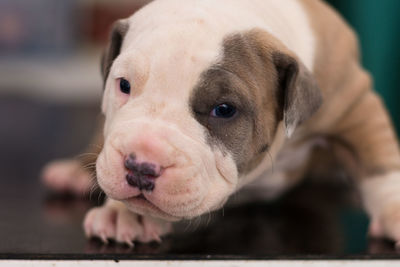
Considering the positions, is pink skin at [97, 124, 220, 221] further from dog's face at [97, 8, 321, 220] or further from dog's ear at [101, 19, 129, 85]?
dog's ear at [101, 19, 129, 85]

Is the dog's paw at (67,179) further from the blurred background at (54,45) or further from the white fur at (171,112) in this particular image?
the blurred background at (54,45)

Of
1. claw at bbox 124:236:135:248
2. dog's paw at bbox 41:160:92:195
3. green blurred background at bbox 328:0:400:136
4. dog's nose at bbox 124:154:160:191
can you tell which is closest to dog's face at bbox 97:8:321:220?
dog's nose at bbox 124:154:160:191

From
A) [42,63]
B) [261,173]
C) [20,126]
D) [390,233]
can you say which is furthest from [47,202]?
[42,63]

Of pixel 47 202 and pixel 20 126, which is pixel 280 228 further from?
pixel 20 126

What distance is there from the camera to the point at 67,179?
1.80 meters

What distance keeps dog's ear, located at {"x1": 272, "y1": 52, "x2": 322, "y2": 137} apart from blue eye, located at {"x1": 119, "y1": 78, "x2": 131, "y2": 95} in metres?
0.30

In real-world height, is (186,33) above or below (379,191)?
above

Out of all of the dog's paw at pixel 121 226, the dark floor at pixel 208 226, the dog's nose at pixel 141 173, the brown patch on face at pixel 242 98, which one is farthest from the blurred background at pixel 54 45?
the dog's nose at pixel 141 173

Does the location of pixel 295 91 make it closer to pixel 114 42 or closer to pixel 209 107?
pixel 209 107

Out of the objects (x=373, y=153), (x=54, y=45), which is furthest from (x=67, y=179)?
(x=54, y=45)

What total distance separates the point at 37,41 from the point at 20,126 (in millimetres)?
2027

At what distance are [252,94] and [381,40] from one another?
1717 millimetres

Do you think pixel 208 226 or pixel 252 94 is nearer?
pixel 252 94

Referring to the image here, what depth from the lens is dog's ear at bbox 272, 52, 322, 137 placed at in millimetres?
1289
